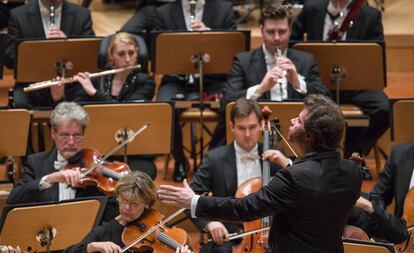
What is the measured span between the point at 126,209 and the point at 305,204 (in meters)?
1.23

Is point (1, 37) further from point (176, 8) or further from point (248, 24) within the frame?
point (248, 24)

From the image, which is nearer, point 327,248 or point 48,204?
point 327,248

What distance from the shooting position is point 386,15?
7613 mm

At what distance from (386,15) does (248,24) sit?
3.86 feet

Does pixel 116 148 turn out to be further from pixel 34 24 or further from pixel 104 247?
A: pixel 34 24

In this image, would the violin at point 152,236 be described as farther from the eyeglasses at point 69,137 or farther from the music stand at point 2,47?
the music stand at point 2,47

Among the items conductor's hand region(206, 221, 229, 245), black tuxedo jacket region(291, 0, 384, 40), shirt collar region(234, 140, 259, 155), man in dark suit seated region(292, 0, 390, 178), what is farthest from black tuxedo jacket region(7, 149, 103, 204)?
black tuxedo jacket region(291, 0, 384, 40)

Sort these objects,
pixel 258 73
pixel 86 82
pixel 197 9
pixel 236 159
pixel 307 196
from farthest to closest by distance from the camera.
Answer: pixel 197 9, pixel 258 73, pixel 86 82, pixel 236 159, pixel 307 196

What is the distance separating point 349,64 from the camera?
5547 mm

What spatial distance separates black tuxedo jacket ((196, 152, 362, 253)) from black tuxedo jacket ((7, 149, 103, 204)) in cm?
161

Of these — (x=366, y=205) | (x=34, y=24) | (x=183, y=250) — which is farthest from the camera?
(x=34, y=24)

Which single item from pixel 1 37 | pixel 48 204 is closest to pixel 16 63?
pixel 1 37

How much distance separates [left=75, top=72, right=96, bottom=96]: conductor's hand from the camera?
5379mm

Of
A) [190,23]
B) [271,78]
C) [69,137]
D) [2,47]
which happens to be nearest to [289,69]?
[271,78]
